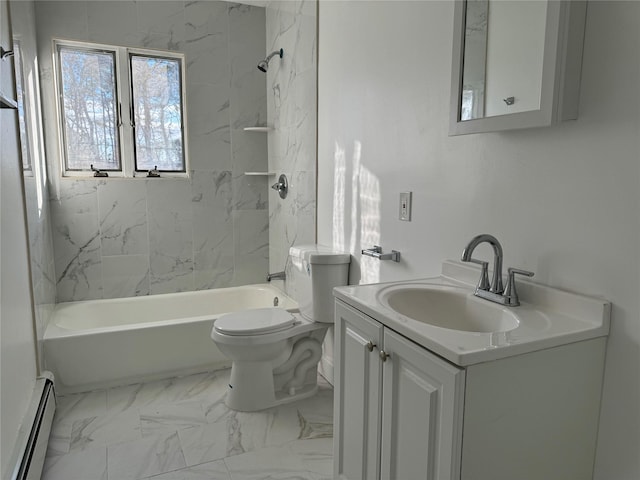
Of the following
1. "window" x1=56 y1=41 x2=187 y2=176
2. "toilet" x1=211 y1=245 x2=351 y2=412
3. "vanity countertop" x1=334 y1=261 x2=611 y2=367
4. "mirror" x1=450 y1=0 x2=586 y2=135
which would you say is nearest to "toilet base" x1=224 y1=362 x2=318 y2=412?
"toilet" x1=211 y1=245 x2=351 y2=412

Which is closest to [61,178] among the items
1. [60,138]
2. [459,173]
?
[60,138]

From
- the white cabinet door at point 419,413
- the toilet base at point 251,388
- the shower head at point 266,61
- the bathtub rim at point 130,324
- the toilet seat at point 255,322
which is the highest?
the shower head at point 266,61

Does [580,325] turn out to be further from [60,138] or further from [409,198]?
[60,138]

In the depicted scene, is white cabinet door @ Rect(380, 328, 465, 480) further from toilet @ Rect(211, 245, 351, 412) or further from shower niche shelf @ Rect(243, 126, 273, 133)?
shower niche shelf @ Rect(243, 126, 273, 133)

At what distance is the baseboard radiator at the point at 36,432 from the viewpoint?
1.59 metres

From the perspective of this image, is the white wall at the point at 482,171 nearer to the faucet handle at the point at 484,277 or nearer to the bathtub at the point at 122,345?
the faucet handle at the point at 484,277

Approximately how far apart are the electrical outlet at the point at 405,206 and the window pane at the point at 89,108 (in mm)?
2340

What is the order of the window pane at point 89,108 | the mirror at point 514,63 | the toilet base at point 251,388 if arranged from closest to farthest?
the mirror at point 514,63
the toilet base at point 251,388
the window pane at point 89,108

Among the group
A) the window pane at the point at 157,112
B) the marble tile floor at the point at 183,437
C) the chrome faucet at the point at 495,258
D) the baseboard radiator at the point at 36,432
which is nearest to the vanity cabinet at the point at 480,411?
the chrome faucet at the point at 495,258

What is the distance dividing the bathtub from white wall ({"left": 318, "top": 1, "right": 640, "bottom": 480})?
111 centimetres

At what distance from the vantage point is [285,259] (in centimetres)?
343

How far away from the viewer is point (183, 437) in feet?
6.98

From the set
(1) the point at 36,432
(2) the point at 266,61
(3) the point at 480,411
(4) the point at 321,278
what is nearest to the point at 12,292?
(1) the point at 36,432

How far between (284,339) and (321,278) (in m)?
0.39
